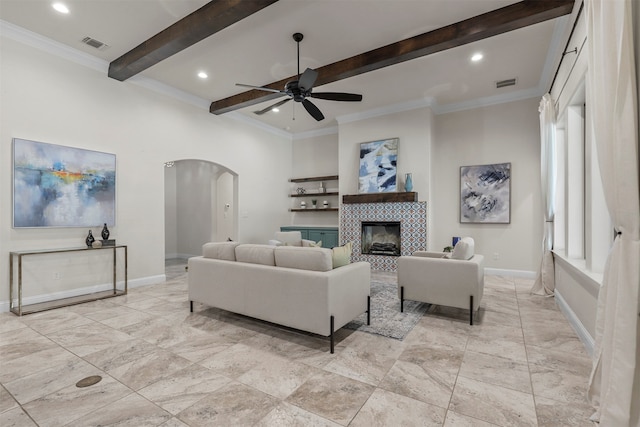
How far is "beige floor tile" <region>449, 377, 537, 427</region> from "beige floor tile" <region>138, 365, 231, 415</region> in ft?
5.22

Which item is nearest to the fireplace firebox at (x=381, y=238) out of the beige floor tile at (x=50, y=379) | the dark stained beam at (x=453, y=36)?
the dark stained beam at (x=453, y=36)

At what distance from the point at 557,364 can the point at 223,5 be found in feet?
14.5

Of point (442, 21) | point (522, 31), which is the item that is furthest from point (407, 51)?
point (522, 31)

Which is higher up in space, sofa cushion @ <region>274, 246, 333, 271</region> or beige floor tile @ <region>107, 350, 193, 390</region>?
sofa cushion @ <region>274, 246, 333, 271</region>

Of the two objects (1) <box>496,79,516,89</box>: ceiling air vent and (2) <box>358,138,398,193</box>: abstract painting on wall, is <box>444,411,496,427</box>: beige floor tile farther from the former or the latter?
(1) <box>496,79,516,89</box>: ceiling air vent

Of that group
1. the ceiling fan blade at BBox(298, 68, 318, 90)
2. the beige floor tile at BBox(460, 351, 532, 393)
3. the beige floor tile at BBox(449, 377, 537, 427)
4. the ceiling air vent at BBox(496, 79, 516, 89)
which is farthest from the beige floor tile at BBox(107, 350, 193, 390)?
the ceiling air vent at BBox(496, 79, 516, 89)

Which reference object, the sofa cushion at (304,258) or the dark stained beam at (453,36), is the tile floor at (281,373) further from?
the dark stained beam at (453,36)

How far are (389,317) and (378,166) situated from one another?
12.2ft

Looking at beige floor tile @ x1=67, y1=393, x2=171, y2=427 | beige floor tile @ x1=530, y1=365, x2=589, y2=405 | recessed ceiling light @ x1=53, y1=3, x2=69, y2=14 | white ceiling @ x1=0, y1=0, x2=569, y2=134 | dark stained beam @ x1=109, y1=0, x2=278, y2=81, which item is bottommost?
beige floor tile @ x1=530, y1=365, x2=589, y2=405

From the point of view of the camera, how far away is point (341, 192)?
7.07 metres

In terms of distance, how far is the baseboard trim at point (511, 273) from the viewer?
5568 mm

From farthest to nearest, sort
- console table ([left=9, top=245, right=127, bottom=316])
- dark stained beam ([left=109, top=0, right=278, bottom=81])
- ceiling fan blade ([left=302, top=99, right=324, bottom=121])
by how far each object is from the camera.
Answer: ceiling fan blade ([left=302, top=99, right=324, bottom=121])
console table ([left=9, top=245, right=127, bottom=316])
dark stained beam ([left=109, top=0, right=278, bottom=81])

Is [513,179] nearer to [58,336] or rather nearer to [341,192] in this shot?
[341,192]

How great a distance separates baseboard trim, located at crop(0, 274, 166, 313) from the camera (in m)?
3.85
